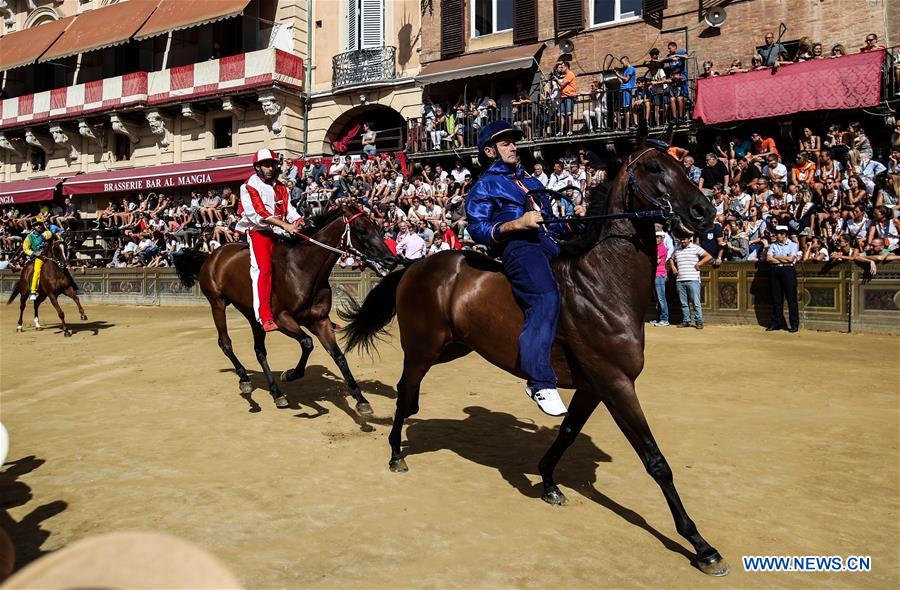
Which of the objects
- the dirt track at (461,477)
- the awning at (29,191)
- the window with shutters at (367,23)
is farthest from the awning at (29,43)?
the dirt track at (461,477)

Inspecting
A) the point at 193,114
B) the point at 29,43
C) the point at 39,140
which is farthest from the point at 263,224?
the point at 39,140

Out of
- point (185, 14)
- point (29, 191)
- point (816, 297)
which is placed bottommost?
point (816, 297)

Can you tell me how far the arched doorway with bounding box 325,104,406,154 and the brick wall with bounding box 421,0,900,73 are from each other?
5.92 meters

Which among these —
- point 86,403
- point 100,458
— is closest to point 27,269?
point 86,403

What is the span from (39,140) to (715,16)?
32501 millimetres

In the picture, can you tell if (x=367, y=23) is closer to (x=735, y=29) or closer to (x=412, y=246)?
(x=412, y=246)

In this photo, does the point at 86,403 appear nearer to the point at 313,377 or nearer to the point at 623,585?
the point at 313,377

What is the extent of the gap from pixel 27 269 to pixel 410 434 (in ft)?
45.2

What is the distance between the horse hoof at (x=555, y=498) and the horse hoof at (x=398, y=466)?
3.90 feet

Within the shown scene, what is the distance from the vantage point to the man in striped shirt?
13594mm

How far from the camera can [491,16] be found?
22656mm

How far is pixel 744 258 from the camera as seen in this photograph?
14.0 metres

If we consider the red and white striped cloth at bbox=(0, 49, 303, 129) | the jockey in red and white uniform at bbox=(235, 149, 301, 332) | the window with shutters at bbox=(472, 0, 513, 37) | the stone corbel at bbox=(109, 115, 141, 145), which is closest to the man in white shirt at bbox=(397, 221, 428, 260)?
the jockey in red and white uniform at bbox=(235, 149, 301, 332)

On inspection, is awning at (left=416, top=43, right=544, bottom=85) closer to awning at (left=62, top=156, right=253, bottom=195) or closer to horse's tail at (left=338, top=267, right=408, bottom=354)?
awning at (left=62, top=156, right=253, bottom=195)
